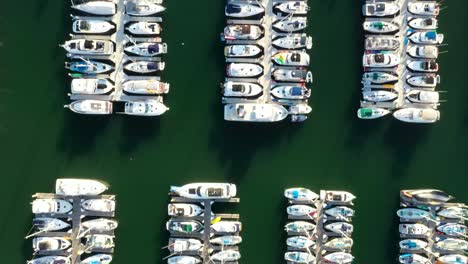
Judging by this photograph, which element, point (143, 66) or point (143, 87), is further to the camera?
point (143, 66)

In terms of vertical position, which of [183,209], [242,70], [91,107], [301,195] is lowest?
[183,209]

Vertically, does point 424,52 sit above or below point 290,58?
above

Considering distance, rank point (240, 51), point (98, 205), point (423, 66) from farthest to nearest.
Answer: point (423, 66) < point (240, 51) < point (98, 205)

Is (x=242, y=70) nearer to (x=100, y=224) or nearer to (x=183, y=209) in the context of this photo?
(x=183, y=209)

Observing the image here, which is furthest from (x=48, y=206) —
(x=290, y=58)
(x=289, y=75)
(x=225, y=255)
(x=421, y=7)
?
(x=421, y=7)

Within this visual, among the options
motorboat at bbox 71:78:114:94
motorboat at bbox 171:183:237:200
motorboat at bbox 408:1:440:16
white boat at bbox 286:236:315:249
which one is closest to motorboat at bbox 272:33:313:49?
motorboat at bbox 408:1:440:16

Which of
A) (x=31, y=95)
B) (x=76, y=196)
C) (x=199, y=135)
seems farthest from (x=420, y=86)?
(x=31, y=95)

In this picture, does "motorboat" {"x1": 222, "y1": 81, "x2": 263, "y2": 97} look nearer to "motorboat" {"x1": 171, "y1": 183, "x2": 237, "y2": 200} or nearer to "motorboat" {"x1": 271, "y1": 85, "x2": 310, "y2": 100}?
"motorboat" {"x1": 271, "y1": 85, "x2": 310, "y2": 100}
